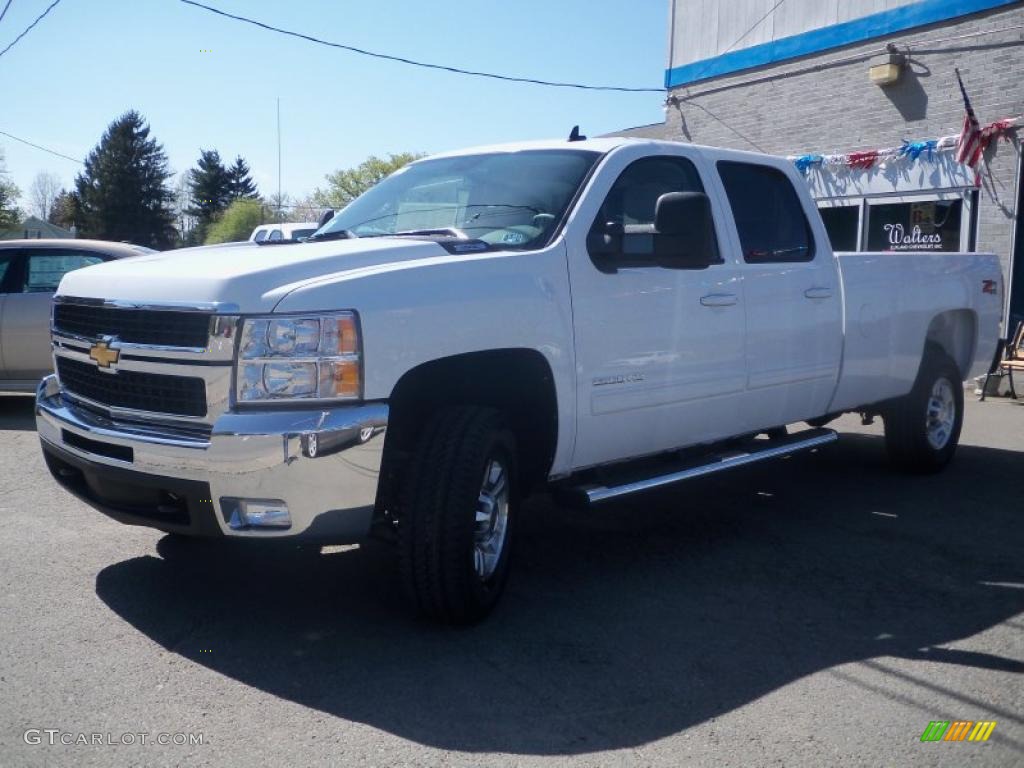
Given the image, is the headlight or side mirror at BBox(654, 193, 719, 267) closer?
the headlight

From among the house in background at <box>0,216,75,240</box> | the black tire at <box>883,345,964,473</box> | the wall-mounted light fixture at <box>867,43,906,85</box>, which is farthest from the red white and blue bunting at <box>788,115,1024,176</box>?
the house in background at <box>0,216,75,240</box>

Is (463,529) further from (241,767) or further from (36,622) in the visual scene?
(36,622)

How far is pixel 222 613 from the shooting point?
440 centimetres

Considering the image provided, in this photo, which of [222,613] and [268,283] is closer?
[268,283]

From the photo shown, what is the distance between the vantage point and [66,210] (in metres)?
79.1

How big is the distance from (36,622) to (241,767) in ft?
5.34

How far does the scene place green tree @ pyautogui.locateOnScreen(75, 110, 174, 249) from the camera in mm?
70062

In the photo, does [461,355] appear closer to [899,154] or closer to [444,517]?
[444,517]

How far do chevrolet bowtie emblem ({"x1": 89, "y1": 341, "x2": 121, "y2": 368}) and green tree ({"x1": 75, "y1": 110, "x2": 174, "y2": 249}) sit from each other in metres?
69.1

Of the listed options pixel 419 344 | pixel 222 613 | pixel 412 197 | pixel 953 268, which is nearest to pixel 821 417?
pixel 953 268

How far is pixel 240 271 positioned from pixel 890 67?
1161cm

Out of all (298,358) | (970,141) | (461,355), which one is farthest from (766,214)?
(970,141)

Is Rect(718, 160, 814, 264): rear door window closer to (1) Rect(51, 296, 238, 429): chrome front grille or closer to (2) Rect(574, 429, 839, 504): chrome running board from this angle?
(2) Rect(574, 429, 839, 504): chrome running board

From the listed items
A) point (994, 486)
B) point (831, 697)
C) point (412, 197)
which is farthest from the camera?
point (994, 486)
